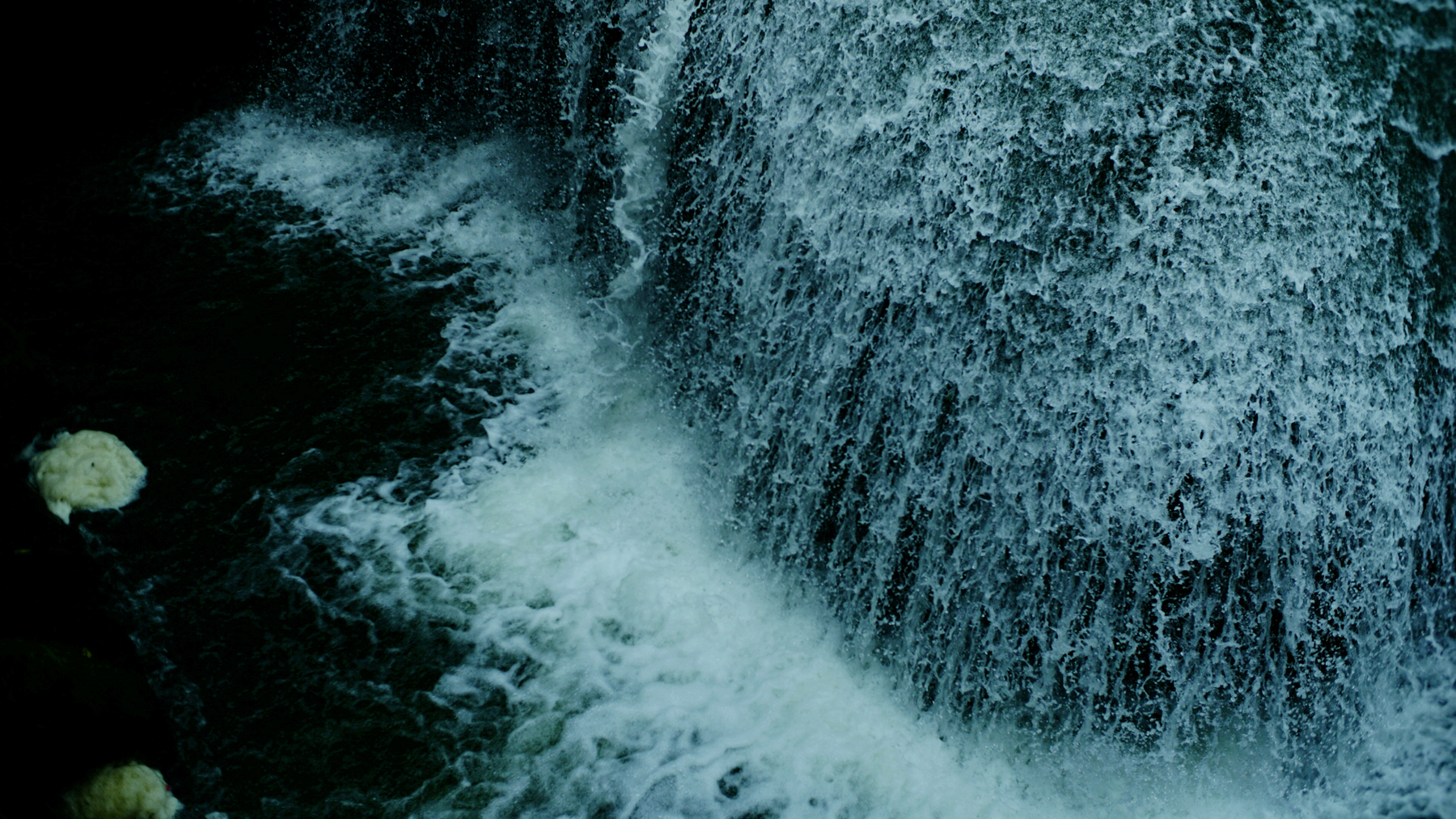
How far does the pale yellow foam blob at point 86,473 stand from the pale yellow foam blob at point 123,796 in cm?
147

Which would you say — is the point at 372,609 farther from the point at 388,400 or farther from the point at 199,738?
the point at 388,400

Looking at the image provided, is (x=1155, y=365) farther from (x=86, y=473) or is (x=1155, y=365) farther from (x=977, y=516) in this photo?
(x=86, y=473)

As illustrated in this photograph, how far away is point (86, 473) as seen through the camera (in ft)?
14.3

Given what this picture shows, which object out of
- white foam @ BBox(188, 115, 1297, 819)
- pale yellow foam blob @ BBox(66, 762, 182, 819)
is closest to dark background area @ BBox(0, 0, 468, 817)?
pale yellow foam blob @ BBox(66, 762, 182, 819)

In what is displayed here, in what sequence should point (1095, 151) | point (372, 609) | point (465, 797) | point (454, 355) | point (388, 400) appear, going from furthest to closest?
point (454, 355) < point (388, 400) < point (372, 609) < point (1095, 151) < point (465, 797)

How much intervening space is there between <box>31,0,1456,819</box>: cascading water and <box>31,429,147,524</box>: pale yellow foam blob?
1.33ft

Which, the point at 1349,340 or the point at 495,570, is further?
the point at 495,570

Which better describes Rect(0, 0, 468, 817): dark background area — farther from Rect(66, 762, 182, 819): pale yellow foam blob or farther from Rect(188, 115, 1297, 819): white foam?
Rect(188, 115, 1297, 819): white foam

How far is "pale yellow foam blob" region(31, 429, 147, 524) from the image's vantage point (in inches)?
169

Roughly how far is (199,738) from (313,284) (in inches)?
117

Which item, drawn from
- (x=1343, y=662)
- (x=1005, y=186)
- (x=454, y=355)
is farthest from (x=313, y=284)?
(x=1343, y=662)

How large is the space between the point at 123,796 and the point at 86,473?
5.85ft

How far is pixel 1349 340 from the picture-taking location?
3.75 meters

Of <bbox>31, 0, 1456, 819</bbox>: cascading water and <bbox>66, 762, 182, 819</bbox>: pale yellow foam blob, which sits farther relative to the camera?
<bbox>31, 0, 1456, 819</bbox>: cascading water
